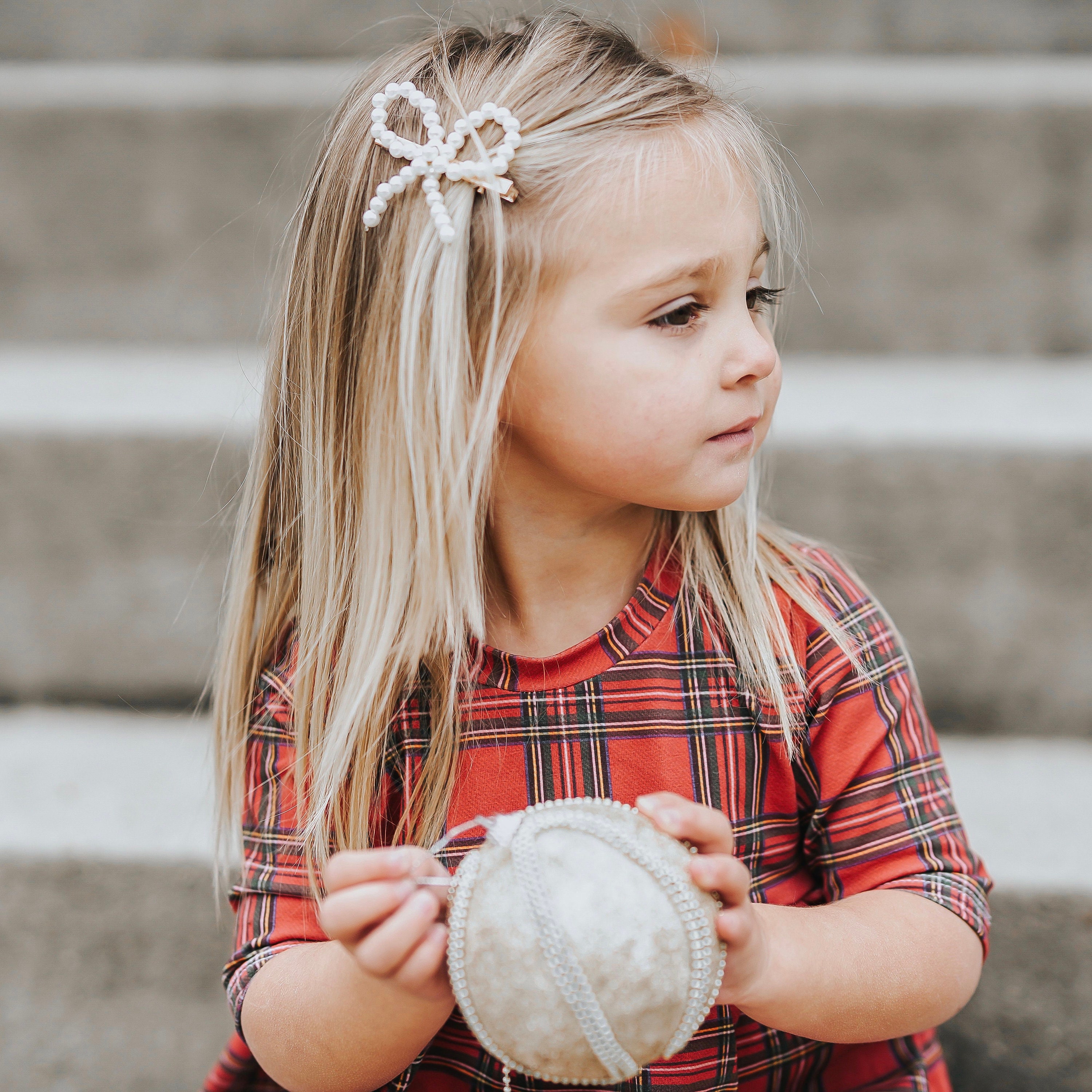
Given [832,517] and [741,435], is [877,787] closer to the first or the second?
[741,435]

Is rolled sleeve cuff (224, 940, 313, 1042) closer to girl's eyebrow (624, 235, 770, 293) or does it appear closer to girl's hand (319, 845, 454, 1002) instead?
girl's hand (319, 845, 454, 1002)

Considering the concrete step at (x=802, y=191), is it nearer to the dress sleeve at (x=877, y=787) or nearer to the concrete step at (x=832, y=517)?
the concrete step at (x=832, y=517)

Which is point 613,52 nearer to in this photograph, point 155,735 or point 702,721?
point 702,721

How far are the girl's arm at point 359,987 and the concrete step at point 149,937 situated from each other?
0.45 metres

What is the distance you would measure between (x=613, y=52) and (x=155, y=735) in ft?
3.66

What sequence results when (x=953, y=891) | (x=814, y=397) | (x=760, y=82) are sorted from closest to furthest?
(x=953, y=891), (x=814, y=397), (x=760, y=82)

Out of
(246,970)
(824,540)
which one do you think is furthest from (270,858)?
(824,540)

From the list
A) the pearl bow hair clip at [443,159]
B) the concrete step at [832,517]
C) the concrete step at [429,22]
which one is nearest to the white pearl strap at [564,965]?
the pearl bow hair clip at [443,159]

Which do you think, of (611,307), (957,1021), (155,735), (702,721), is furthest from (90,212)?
(957,1021)

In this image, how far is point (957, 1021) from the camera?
1.20 m

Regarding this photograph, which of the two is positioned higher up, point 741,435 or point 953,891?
point 741,435

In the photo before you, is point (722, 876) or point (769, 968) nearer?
point (722, 876)

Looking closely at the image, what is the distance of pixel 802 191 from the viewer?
1.58m

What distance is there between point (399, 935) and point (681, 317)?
1.68 feet
